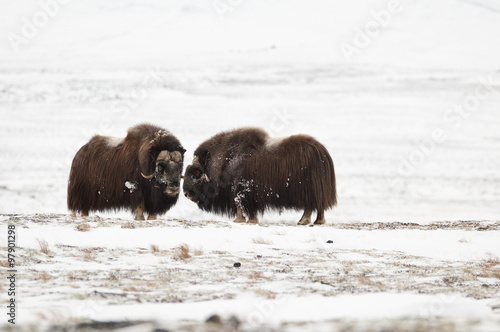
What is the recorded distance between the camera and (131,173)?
9320mm

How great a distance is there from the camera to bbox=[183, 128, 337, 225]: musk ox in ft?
29.8

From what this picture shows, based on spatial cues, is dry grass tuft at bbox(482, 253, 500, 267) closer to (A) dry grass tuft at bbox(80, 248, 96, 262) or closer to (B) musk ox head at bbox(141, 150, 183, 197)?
(A) dry grass tuft at bbox(80, 248, 96, 262)

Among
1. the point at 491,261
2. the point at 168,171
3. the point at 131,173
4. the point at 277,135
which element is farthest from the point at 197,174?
the point at 277,135

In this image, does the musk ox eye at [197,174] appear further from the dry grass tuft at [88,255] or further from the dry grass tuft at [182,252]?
the dry grass tuft at [88,255]

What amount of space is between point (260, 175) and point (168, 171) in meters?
1.25

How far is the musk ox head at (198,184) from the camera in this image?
9.82 m

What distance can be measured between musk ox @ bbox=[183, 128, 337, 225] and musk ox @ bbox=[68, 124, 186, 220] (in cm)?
56

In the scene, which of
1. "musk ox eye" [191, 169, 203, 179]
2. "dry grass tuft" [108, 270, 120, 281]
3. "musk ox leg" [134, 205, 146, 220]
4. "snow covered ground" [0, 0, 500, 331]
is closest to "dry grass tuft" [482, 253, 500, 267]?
"snow covered ground" [0, 0, 500, 331]

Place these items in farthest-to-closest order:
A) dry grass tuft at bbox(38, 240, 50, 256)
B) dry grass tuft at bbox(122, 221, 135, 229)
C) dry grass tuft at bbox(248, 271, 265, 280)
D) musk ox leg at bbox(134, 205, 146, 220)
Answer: musk ox leg at bbox(134, 205, 146, 220) → dry grass tuft at bbox(122, 221, 135, 229) → dry grass tuft at bbox(38, 240, 50, 256) → dry grass tuft at bbox(248, 271, 265, 280)

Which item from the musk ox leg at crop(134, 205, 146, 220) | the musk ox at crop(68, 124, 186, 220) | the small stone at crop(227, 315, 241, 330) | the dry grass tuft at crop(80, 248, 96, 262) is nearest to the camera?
the small stone at crop(227, 315, 241, 330)

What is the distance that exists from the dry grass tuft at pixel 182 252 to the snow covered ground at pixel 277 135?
50 millimetres

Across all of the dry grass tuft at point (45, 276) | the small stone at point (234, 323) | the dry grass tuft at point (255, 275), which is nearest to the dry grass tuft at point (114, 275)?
the dry grass tuft at point (45, 276)

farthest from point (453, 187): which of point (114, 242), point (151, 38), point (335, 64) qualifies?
point (151, 38)

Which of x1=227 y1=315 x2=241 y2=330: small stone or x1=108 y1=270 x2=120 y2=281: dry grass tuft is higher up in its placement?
x1=227 y1=315 x2=241 y2=330: small stone
